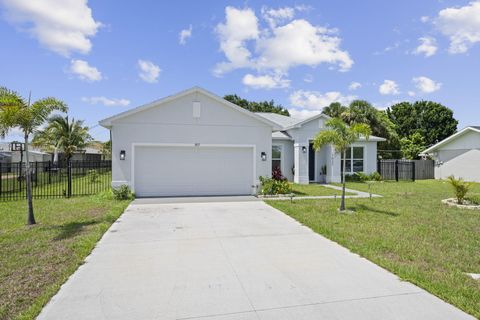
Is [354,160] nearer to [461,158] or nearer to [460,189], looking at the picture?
[461,158]

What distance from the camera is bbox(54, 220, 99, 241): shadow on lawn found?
6.48m

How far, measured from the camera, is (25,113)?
291 inches

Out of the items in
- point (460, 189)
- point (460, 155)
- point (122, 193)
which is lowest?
point (122, 193)

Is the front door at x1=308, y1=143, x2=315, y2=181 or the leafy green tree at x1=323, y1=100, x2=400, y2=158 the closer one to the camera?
the front door at x1=308, y1=143, x2=315, y2=181

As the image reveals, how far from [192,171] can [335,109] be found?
18.4m

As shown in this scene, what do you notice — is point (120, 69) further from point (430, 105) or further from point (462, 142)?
point (430, 105)

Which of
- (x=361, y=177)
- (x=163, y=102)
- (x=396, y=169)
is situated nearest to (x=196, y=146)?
(x=163, y=102)

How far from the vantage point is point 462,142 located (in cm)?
2105

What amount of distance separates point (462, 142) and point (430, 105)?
84.4 ft

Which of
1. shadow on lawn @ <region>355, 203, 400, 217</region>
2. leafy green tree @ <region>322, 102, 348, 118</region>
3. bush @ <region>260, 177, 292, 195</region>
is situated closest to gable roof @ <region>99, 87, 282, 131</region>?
bush @ <region>260, 177, 292, 195</region>

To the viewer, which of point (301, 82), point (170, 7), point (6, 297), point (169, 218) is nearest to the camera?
point (6, 297)

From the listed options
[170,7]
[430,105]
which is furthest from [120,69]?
[430,105]

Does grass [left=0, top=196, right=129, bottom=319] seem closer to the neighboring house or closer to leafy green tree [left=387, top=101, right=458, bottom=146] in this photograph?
the neighboring house

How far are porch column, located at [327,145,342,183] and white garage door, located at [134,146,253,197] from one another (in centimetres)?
714
